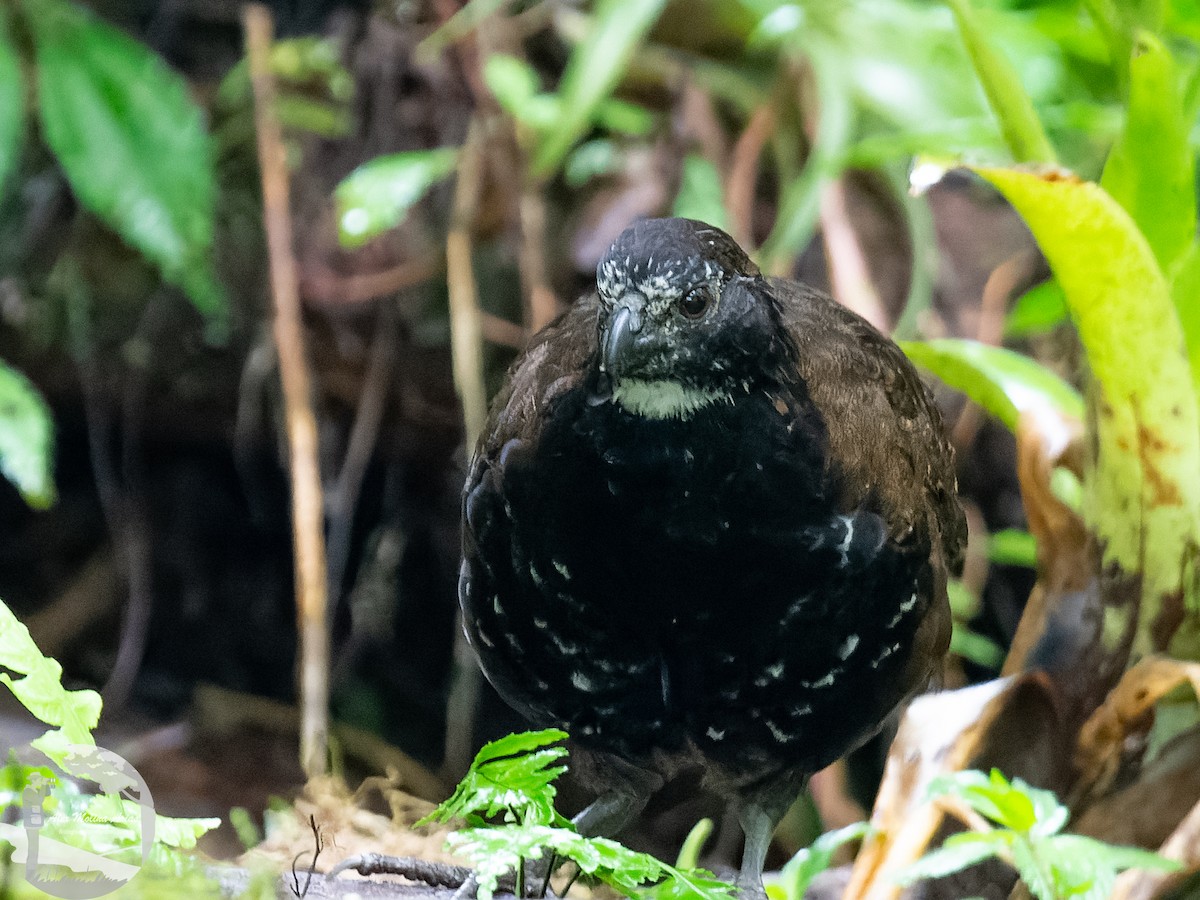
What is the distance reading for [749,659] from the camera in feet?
6.60

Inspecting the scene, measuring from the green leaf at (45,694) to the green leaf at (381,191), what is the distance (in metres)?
2.12

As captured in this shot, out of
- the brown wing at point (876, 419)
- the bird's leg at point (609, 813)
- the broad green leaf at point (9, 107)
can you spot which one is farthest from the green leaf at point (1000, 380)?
the broad green leaf at point (9, 107)

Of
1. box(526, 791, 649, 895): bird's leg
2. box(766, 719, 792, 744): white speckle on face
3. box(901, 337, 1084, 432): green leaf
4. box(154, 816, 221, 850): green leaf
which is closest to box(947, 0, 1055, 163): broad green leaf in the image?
box(901, 337, 1084, 432): green leaf

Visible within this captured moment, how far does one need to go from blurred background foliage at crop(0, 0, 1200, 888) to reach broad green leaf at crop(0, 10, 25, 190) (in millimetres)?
12

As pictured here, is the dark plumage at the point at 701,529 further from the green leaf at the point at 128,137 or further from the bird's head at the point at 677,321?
the green leaf at the point at 128,137

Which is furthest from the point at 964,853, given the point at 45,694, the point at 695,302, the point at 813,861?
the point at 45,694

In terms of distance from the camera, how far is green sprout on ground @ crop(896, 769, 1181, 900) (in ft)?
4.93

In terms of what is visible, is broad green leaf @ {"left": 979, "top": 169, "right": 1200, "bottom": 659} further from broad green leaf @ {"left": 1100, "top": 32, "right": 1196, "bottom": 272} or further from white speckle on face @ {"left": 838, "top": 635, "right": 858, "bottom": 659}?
white speckle on face @ {"left": 838, "top": 635, "right": 858, "bottom": 659}

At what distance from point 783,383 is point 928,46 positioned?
2.29 meters

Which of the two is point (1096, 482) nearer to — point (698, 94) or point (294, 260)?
point (698, 94)

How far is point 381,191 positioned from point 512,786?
254cm

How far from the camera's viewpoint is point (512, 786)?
148cm

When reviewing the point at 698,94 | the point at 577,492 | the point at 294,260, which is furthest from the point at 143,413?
the point at 577,492

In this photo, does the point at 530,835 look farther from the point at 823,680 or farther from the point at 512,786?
the point at 823,680
